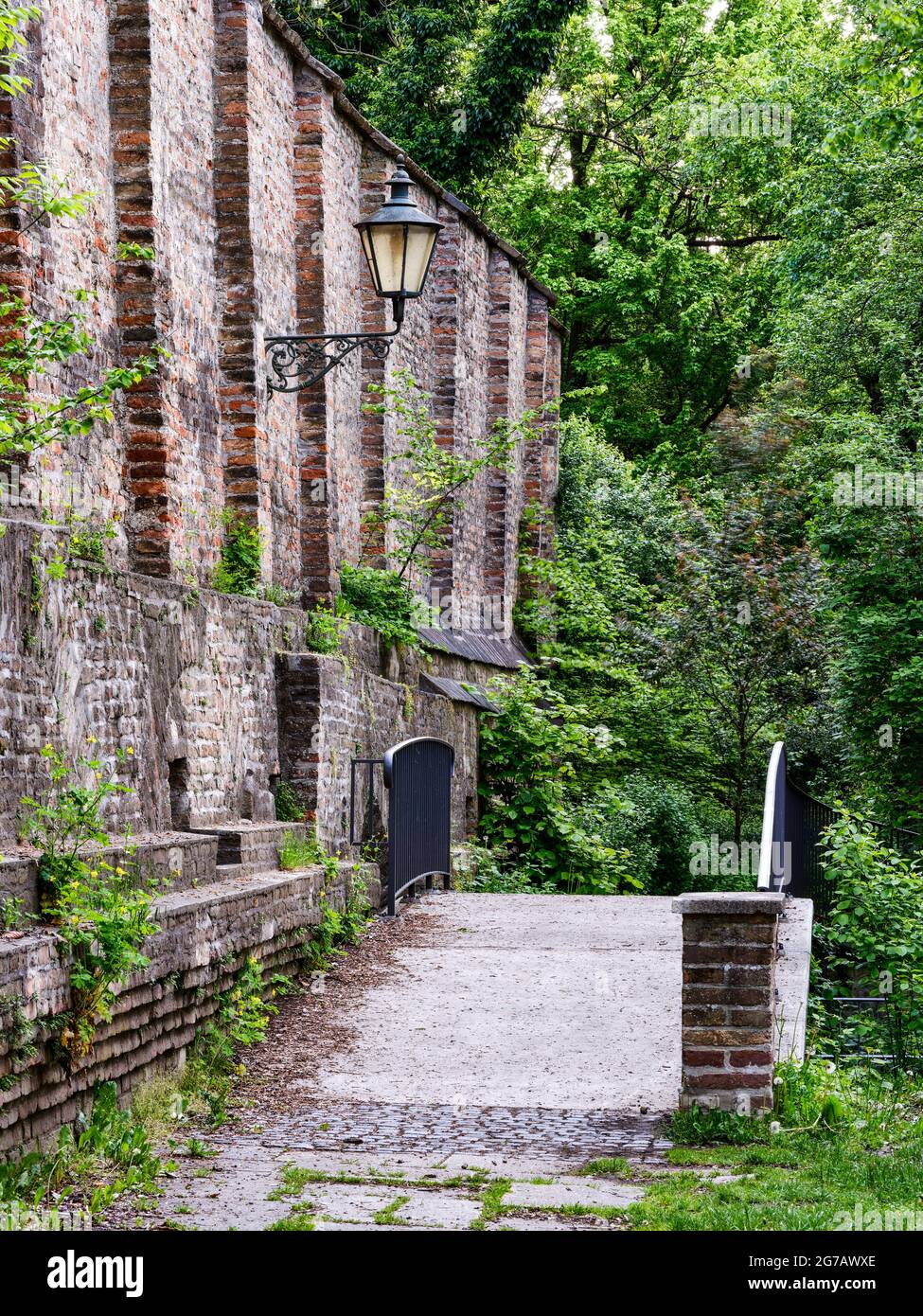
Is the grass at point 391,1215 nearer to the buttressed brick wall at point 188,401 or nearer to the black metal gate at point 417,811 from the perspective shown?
the buttressed brick wall at point 188,401

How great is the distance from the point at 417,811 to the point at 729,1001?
252 inches

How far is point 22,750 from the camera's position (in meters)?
5.86

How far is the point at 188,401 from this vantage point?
34.5 ft

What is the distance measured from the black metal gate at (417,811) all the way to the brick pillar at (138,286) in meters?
2.42

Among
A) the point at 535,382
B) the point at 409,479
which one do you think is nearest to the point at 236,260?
the point at 409,479

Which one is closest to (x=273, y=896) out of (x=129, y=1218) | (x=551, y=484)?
(x=129, y=1218)

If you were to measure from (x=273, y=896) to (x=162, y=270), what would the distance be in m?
4.31

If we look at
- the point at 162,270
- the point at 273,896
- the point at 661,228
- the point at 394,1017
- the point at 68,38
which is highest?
the point at 661,228

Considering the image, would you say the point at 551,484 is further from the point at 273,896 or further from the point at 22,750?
the point at 22,750

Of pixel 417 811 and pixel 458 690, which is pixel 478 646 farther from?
pixel 417 811

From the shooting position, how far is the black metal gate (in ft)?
37.5

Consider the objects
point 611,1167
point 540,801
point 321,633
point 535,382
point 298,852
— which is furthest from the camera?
point 535,382

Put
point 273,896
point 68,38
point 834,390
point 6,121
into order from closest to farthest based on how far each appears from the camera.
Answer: point 6,121 < point 273,896 < point 68,38 < point 834,390

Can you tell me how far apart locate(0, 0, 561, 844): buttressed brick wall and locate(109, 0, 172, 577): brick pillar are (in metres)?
0.01
